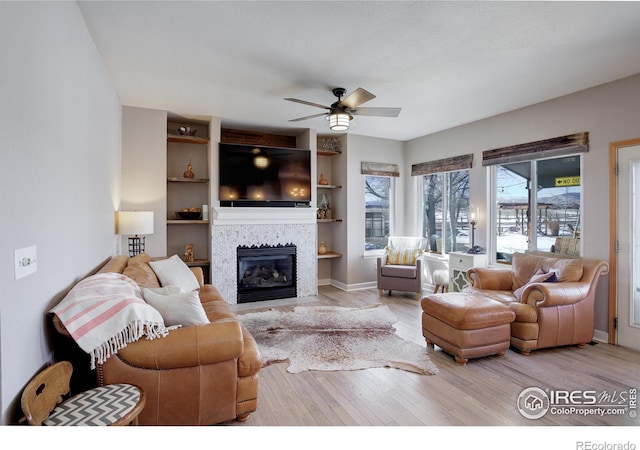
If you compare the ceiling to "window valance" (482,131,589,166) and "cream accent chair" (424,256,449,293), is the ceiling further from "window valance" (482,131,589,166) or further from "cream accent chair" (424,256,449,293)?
"cream accent chair" (424,256,449,293)

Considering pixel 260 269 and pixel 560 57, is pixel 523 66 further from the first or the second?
pixel 260 269

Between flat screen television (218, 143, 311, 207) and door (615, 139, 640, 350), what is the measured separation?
155 inches

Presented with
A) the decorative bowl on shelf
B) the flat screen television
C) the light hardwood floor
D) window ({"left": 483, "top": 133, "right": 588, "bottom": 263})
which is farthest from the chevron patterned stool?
window ({"left": 483, "top": 133, "right": 588, "bottom": 263})

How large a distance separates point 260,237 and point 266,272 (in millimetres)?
603

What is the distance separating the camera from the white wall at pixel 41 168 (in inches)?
49.6

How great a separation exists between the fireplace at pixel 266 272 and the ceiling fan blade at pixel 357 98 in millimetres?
2659

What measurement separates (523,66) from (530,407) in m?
2.92

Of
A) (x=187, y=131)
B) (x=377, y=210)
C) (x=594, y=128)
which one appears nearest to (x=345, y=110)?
(x=187, y=131)

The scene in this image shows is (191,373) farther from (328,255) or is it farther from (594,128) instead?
(594,128)

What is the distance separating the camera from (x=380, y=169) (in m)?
6.06

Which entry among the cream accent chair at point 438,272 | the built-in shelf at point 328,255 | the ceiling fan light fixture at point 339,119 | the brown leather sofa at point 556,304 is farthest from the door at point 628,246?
the built-in shelf at point 328,255

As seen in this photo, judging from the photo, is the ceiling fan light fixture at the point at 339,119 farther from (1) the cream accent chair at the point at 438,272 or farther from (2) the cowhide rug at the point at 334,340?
(1) the cream accent chair at the point at 438,272
